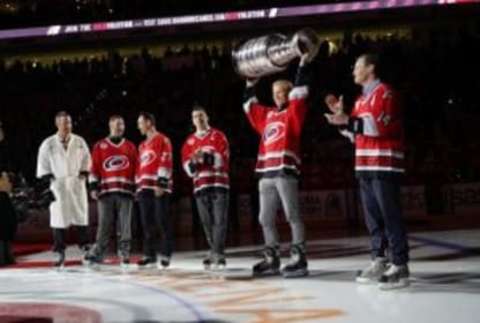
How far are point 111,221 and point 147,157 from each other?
78cm

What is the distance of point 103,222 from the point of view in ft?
24.9

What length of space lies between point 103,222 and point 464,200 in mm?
7100

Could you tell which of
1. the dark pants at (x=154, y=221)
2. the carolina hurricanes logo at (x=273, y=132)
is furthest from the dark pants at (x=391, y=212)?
the dark pants at (x=154, y=221)

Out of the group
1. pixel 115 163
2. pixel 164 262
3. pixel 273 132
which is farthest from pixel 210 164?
pixel 115 163

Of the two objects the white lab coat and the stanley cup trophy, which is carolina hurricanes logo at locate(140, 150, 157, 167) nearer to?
the white lab coat

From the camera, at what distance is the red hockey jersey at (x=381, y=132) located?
5.21m

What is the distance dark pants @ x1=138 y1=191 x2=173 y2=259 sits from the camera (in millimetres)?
7301

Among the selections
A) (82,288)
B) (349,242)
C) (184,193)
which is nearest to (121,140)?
(82,288)

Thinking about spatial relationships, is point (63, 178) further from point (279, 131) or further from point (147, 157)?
point (279, 131)

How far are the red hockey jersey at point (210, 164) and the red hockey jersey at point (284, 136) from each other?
0.76 m

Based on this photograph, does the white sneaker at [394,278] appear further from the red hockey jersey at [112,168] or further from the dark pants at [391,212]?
the red hockey jersey at [112,168]

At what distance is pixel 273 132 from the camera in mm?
6176

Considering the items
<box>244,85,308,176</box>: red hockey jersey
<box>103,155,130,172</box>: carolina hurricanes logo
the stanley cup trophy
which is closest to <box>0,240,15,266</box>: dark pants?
<box>103,155,130,172</box>: carolina hurricanes logo

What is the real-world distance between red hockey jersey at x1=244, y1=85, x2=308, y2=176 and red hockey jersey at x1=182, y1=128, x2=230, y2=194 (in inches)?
29.7
